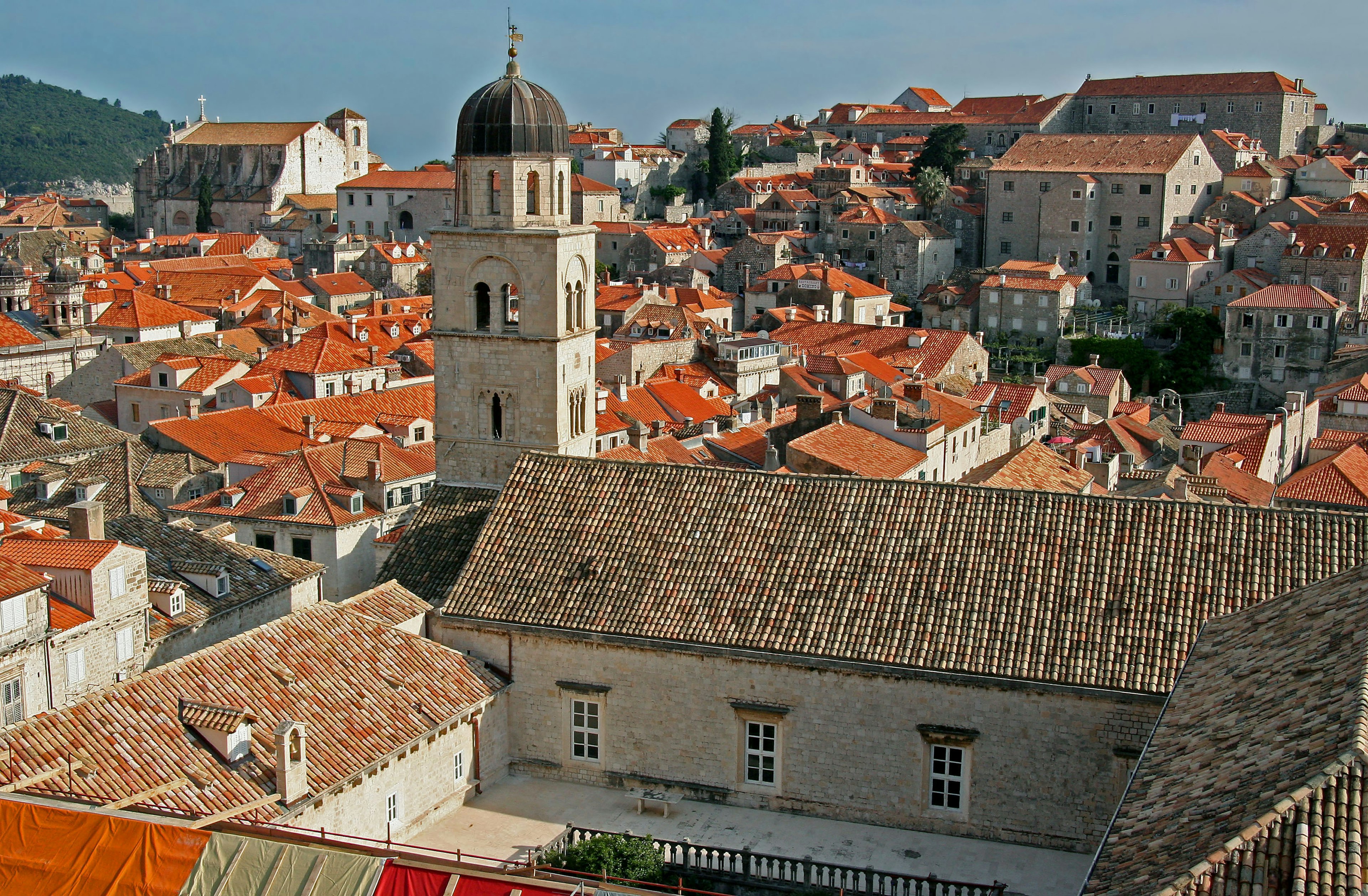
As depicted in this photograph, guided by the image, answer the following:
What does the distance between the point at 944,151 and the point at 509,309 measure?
91.5 m

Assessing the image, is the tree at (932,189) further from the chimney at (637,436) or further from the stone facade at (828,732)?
the stone facade at (828,732)

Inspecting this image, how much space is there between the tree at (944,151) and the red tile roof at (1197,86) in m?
13.6

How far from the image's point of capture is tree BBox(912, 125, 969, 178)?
115650mm

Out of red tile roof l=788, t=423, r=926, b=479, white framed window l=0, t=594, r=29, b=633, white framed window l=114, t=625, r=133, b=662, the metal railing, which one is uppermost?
red tile roof l=788, t=423, r=926, b=479

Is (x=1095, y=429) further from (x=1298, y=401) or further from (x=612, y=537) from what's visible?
(x=612, y=537)

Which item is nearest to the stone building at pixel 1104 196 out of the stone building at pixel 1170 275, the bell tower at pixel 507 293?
the stone building at pixel 1170 275

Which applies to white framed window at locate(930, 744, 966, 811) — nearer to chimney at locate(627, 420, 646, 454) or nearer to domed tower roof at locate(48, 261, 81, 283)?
chimney at locate(627, 420, 646, 454)

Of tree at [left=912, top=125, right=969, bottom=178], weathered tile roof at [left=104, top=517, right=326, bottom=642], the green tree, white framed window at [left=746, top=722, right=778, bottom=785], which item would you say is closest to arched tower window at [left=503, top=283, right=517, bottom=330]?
weathered tile roof at [left=104, top=517, right=326, bottom=642]

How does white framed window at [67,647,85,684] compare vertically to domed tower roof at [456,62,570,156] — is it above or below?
below

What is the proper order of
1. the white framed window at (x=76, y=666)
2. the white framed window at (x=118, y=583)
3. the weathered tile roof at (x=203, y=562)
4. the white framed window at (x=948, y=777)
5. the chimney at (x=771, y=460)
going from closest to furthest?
the white framed window at (x=948, y=777) → the white framed window at (x=76, y=666) → the white framed window at (x=118, y=583) → the weathered tile roof at (x=203, y=562) → the chimney at (x=771, y=460)

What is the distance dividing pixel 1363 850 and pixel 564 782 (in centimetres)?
1512

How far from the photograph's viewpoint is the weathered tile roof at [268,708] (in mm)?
19422

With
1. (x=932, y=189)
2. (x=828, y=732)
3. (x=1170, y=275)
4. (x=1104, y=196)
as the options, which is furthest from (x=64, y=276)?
(x=828, y=732)

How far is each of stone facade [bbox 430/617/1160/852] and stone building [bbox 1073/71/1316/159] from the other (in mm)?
97614
